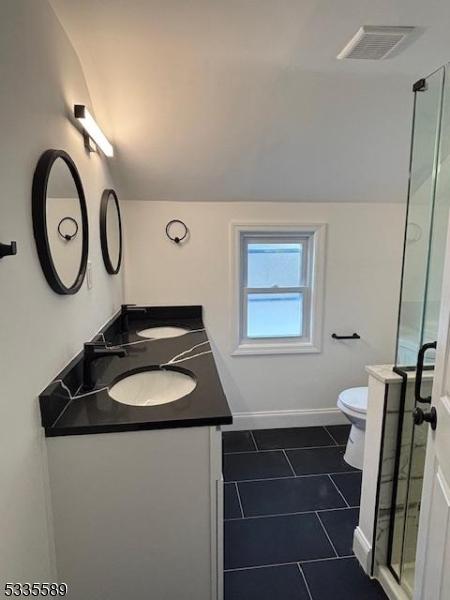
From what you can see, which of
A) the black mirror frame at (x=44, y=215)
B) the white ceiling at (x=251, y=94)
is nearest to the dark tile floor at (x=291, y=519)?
the black mirror frame at (x=44, y=215)

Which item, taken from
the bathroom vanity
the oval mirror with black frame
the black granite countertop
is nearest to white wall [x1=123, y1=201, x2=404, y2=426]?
the oval mirror with black frame

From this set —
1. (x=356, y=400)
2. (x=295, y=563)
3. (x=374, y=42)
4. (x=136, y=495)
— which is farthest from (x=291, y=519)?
(x=374, y=42)

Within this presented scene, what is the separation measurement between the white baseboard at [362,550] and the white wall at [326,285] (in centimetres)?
123

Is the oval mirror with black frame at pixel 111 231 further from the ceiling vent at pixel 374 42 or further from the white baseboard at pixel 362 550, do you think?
the white baseboard at pixel 362 550

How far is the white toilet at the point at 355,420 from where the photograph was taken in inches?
89.8

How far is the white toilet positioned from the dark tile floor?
0.23 ft

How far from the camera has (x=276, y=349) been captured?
287 cm

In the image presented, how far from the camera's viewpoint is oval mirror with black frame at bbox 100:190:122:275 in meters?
2.01

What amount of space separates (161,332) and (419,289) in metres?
1.57

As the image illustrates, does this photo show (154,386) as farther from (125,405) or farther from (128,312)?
(128,312)

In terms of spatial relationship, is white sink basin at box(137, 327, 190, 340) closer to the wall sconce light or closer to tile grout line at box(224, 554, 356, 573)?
the wall sconce light

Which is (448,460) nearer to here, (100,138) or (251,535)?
(251,535)

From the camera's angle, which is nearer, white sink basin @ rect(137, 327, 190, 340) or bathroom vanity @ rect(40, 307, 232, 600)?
bathroom vanity @ rect(40, 307, 232, 600)

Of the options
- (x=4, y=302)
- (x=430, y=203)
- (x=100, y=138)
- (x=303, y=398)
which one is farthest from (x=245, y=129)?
(x=303, y=398)
